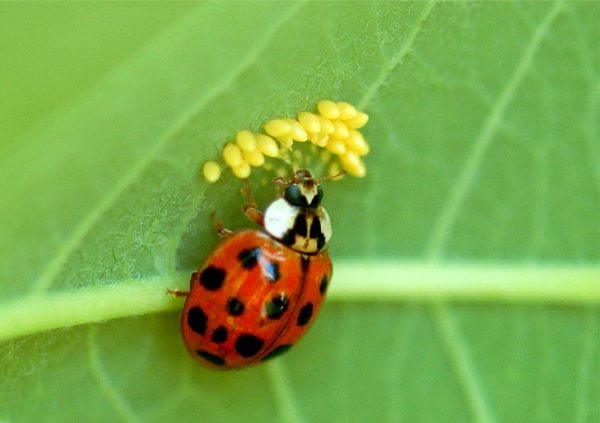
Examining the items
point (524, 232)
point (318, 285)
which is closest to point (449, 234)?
point (524, 232)

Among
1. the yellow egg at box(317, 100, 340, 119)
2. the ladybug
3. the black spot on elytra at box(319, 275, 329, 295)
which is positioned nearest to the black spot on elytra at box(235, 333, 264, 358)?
the ladybug

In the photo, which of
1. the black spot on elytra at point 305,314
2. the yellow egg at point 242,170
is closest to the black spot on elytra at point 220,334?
the black spot on elytra at point 305,314

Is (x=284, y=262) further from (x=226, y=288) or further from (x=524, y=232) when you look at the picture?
(x=524, y=232)

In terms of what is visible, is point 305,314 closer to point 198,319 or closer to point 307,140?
point 198,319

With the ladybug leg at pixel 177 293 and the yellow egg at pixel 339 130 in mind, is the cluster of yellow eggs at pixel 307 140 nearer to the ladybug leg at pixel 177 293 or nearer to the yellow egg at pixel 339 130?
the yellow egg at pixel 339 130

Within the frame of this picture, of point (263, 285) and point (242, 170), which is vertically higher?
point (242, 170)

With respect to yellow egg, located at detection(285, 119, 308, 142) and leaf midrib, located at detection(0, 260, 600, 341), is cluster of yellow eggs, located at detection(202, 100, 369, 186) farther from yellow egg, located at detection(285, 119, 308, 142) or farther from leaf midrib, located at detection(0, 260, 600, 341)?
leaf midrib, located at detection(0, 260, 600, 341)

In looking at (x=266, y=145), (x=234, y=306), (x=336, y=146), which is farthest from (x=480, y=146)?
(x=234, y=306)
